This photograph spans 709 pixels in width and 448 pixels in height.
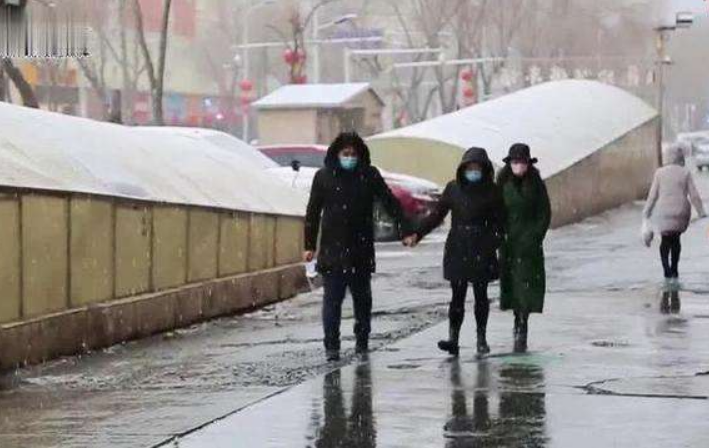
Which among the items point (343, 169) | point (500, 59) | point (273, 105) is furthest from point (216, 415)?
point (500, 59)

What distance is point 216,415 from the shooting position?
9.70 m

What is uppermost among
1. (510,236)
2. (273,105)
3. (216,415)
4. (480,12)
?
(480,12)

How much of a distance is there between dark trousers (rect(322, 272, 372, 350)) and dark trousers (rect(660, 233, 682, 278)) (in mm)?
6908

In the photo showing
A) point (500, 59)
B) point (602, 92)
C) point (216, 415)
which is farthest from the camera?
point (500, 59)

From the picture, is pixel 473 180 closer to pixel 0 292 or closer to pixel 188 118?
pixel 0 292

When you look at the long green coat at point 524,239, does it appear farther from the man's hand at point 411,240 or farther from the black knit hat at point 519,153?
the man's hand at point 411,240

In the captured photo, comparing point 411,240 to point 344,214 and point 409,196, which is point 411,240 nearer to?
point 344,214

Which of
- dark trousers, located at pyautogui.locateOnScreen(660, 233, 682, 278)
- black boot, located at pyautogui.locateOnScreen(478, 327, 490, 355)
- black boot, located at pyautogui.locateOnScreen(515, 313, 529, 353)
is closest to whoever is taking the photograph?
black boot, located at pyautogui.locateOnScreen(478, 327, 490, 355)

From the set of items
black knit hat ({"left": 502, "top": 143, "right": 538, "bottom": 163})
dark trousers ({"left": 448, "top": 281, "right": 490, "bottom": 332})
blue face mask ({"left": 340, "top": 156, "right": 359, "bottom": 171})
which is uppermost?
black knit hat ({"left": 502, "top": 143, "right": 538, "bottom": 163})

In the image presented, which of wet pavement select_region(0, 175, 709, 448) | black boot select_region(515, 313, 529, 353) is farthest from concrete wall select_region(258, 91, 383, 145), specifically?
black boot select_region(515, 313, 529, 353)

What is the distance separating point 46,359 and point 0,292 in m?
1.03

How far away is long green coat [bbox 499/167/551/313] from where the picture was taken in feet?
41.5

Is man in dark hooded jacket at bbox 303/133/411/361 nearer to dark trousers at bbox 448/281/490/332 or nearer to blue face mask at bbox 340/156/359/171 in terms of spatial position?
blue face mask at bbox 340/156/359/171

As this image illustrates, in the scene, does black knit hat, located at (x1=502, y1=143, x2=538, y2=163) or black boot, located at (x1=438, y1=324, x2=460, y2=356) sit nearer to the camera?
black boot, located at (x1=438, y1=324, x2=460, y2=356)
